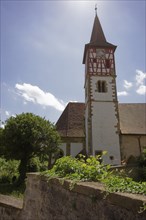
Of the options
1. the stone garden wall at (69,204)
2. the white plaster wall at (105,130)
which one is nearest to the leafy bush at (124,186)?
the stone garden wall at (69,204)

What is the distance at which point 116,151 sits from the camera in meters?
21.8

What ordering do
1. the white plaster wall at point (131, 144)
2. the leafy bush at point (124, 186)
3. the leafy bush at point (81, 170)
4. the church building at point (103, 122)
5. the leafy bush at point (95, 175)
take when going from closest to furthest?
the leafy bush at point (124, 186) → the leafy bush at point (95, 175) → the leafy bush at point (81, 170) → the church building at point (103, 122) → the white plaster wall at point (131, 144)

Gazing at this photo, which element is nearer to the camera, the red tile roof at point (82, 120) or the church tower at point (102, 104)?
the church tower at point (102, 104)

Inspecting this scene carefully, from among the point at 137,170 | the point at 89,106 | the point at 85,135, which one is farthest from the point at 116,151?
the point at 137,170

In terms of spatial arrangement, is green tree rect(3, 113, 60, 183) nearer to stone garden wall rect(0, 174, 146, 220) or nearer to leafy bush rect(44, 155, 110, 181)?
stone garden wall rect(0, 174, 146, 220)

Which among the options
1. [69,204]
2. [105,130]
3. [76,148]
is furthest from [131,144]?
[69,204]

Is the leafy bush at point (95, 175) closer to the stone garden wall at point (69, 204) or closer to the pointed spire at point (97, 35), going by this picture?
the stone garden wall at point (69, 204)

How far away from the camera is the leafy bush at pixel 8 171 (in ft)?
49.8

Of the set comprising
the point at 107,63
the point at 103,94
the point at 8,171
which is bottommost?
the point at 8,171

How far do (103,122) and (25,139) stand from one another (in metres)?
9.92

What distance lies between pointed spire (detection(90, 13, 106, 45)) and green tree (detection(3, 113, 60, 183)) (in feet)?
47.8

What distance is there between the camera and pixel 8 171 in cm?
1681

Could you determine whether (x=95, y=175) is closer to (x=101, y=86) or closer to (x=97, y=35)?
(x=101, y=86)

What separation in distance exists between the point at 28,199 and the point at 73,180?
199 cm
